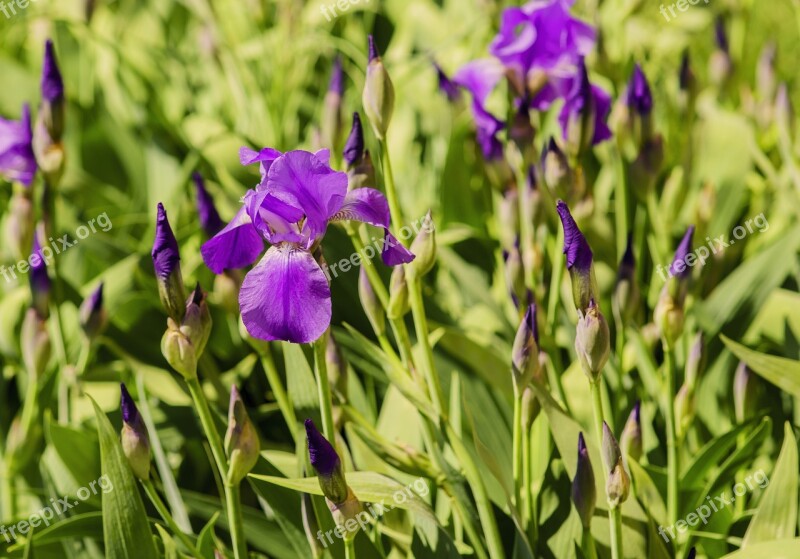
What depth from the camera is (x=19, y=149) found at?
56.9 inches

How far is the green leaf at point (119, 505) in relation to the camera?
1040 mm

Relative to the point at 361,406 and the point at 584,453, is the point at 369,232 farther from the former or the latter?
the point at 584,453

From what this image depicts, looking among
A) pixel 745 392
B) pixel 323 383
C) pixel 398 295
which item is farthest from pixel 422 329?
pixel 745 392

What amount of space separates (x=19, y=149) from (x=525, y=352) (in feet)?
3.05

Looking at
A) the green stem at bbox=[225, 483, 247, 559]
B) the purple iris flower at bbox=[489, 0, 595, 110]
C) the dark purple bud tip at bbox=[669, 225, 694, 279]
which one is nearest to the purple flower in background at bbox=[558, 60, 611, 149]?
the purple iris flower at bbox=[489, 0, 595, 110]

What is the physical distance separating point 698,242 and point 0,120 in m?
1.27

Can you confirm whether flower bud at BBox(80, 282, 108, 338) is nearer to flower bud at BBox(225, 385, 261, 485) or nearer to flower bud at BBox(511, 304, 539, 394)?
flower bud at BBox(225, 385, 261, 485)

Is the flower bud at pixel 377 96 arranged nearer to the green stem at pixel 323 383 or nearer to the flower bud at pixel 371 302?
the flower bud at pixel 371 302

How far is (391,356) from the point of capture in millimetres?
1059

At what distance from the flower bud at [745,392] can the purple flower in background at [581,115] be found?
16.2 inches

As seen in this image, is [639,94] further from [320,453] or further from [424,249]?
[320,453]

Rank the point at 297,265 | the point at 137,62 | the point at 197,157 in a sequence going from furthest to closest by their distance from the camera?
the point at 137,62 → the point at 197,157 → the point at 297,265

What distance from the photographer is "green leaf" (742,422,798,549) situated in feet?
3.42

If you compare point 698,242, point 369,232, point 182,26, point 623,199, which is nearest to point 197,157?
point 369,232
